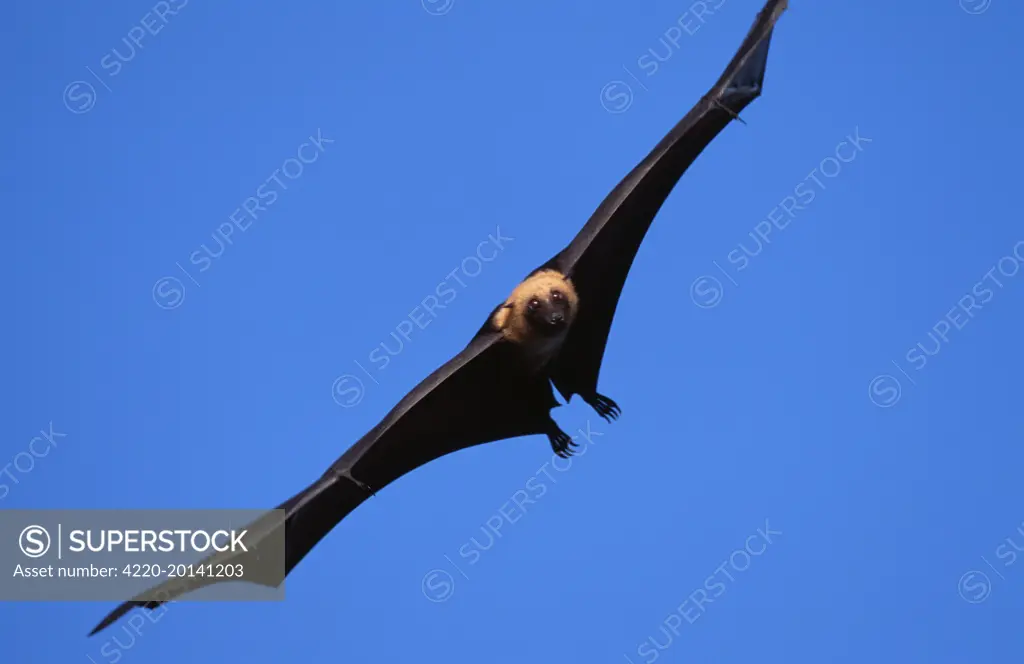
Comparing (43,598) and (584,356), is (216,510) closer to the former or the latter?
(43,598)

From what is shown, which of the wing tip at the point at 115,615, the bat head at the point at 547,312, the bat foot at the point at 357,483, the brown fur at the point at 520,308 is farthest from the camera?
the brown fur at the point at 520,308

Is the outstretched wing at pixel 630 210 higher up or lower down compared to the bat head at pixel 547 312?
higher up

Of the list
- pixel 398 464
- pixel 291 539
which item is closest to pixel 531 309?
pixel 398 464

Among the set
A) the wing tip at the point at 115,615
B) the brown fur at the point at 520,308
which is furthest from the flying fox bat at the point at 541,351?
the wing tip at the point at 115,615

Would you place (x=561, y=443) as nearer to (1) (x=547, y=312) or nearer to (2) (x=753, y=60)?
(1) (x=547, y=312)

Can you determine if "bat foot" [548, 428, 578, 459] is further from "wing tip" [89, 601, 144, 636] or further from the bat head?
"wing tip" [89, 601, 144, 636]

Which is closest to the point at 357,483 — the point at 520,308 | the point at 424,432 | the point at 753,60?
the point at 424,432

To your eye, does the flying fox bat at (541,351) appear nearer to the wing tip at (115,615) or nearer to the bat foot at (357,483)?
the bat foot at (357,483)
